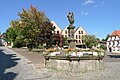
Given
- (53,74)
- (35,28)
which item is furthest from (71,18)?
(35,28)

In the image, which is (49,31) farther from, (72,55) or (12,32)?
(12,32)

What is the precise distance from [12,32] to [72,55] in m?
57.0

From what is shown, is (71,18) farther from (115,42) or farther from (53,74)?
(115,42)

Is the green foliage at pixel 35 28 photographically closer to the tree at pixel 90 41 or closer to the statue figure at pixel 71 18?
the statue figure at pixel 71 18

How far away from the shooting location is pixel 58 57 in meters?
15.2

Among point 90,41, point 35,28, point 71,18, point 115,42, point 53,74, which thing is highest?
point 35,28

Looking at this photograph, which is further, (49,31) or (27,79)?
(49,31)

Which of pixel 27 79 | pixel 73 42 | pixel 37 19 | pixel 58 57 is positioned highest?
pixel 37 19

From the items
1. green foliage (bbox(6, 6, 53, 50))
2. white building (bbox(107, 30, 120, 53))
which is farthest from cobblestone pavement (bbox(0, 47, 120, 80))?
white building (bbox(107, 30, 120, 53))

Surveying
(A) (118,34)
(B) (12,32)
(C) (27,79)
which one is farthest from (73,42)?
(B) (12,32)

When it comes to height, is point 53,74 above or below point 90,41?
below

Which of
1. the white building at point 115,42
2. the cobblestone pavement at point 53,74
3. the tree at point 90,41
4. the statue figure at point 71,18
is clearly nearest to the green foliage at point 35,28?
the statue figure at point 71,18

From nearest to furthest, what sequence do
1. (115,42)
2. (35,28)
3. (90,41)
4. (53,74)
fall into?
(53,74) < (35,28) < (115,42) < (90,41)

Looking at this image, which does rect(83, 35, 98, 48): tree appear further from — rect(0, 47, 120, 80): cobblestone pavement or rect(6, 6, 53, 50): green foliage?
rect(0, 47, 120, 80): cobblestone pavement
